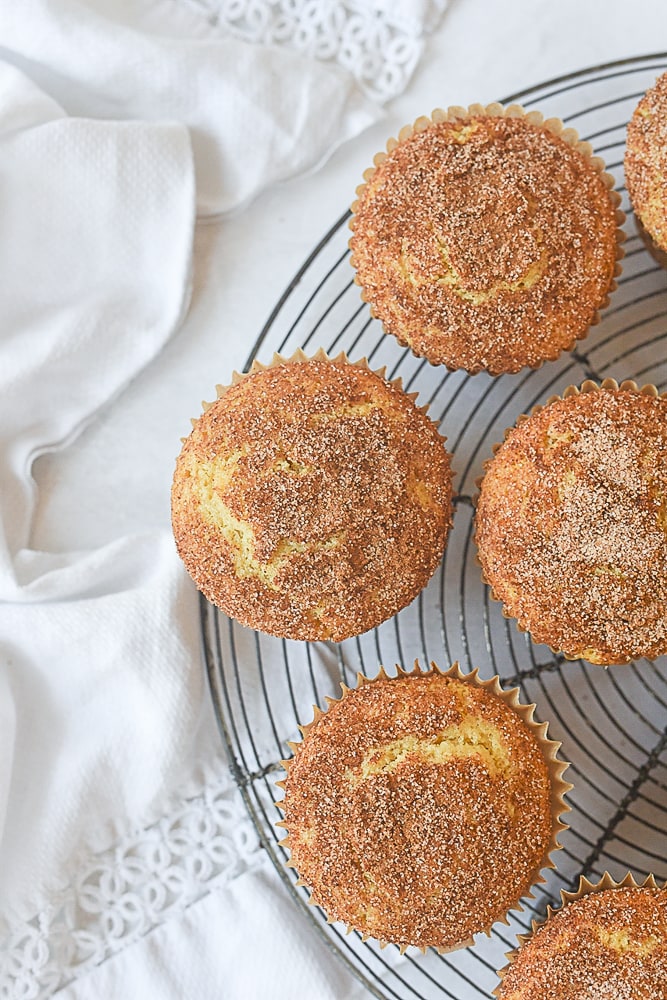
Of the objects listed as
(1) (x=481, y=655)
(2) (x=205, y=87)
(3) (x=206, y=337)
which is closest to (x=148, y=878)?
(1) (x=481, y=655)

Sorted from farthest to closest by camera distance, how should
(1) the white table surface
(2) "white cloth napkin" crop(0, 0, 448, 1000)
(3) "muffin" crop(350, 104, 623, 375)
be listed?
1. (1) the white table surface
2. (2) "white cloth napkin" crop(0, 0, 448, 1000)
3. (3) "muffin" crop(350, 104, 623, 375)

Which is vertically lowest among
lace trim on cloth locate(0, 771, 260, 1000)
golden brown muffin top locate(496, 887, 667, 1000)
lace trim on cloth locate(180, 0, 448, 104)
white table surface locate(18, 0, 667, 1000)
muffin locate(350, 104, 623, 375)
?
lace trim on cloth locate(0, 771, 260, 1000)

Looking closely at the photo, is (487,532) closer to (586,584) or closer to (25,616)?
(586,584)

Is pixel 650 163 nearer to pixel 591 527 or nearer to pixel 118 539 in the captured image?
pixel 591 527

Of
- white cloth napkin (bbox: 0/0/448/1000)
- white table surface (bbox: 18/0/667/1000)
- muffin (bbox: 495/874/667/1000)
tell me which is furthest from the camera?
white table surface (bbox: 18/0/667/1000)

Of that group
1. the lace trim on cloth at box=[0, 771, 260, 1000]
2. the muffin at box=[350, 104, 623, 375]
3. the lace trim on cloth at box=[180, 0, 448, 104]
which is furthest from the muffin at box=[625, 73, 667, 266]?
the lace trim on cloth at box=[0, 771, 260, 1000]

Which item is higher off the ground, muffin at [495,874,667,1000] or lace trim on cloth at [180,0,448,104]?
lace trim on cloth at [180,0,448,104]

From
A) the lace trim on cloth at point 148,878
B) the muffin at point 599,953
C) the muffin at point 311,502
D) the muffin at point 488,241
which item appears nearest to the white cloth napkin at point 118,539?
the lace trim on cloth at point 148,878

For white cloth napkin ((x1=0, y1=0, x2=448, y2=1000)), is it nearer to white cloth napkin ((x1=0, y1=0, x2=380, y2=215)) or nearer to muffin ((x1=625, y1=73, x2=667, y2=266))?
white cloth napkin ((x1=0, y1=0, x2=380, y2=215))
